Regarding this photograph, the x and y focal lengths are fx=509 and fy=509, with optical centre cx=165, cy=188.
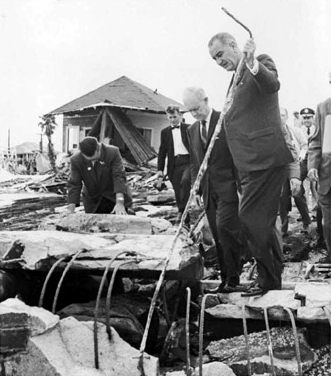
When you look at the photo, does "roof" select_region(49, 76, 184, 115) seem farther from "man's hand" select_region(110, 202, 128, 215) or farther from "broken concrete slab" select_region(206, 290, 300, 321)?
"broken concrete slab" select_region(206, 290, 300, 321)

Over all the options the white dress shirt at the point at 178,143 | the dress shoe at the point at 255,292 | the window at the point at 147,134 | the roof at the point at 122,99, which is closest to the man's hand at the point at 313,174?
the dress shoe at the point at 255,292

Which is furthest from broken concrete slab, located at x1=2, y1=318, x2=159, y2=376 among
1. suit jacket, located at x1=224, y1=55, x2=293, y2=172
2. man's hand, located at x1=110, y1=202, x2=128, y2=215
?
man's hand, located at x1=110, y1=202, x2=128, y2=215

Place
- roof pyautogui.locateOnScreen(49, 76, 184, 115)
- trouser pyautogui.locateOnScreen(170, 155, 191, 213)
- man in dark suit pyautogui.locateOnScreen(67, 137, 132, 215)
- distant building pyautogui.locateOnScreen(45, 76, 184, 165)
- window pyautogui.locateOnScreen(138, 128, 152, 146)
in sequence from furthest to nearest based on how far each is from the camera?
window pyautogui.locateOnScreen(138, 128, 152, 146)
roof pyautogui.locateOnScreen(49, 76, 184, 115)
distant building pyautogui.locateOnScreen(45, 76, 184, 165)
trouser pyautogui.locateOnScreen(170, 155, 191, 213)
man in dark suit pyautogui.locateOnScreen(67, 137, 132, 215)

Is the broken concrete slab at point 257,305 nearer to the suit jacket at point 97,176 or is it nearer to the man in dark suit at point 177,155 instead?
the suit jacket at point 97,176

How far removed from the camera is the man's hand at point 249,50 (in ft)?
10.1

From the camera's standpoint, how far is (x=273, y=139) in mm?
3535

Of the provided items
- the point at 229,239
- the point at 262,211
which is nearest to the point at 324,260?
the point at 229,239

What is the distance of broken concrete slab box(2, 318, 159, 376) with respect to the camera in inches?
102

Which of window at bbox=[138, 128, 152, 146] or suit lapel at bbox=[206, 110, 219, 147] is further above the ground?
suit lapel at bbox=[206, 110, 219, 147]

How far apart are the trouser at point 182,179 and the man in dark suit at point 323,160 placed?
2672mm

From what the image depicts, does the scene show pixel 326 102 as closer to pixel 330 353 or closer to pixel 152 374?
pixel 330 353

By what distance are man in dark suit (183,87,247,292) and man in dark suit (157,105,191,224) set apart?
246 cm

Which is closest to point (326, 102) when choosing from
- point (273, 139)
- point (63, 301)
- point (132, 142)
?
point (273, 139)

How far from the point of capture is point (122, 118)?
22.6m
